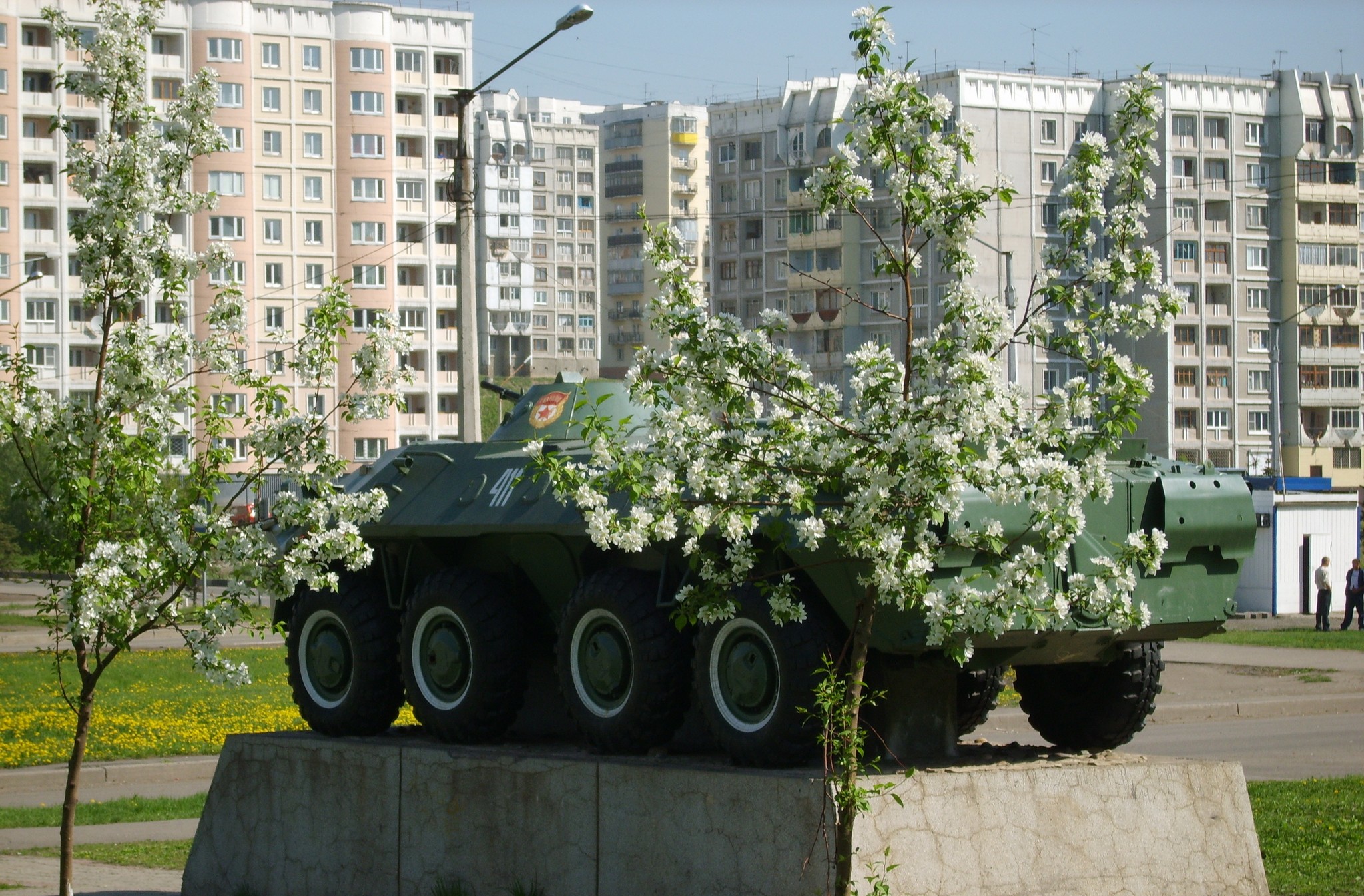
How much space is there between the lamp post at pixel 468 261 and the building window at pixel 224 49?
5300 centimetres

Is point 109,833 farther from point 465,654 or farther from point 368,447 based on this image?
point 368,447

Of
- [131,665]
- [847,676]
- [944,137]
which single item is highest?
[944,137]

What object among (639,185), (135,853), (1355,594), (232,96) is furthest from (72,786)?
(639,185)

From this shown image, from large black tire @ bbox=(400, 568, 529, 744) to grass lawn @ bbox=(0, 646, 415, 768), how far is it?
5287mm

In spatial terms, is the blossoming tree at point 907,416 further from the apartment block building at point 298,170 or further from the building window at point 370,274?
the building window at point 370,274

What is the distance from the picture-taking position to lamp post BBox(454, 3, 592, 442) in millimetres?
19109

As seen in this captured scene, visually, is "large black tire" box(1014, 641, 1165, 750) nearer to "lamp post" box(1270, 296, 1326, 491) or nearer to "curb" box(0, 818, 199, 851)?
"curb" box(0, 818, 199, 851)

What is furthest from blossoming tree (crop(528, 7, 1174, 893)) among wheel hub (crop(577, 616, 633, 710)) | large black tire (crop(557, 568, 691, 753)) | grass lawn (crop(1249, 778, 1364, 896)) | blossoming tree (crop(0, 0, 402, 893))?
grass lawn (crop(1249, 778, 1364, 896))

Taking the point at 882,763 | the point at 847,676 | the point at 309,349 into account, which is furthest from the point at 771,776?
the point at 309,349

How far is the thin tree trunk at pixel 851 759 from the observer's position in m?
7.25

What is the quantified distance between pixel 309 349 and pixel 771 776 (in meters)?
3.11

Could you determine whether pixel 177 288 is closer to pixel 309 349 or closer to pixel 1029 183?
pixel 309 349

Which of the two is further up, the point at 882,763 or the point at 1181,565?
the point at 1181,565

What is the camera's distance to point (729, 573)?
7.55 metres
